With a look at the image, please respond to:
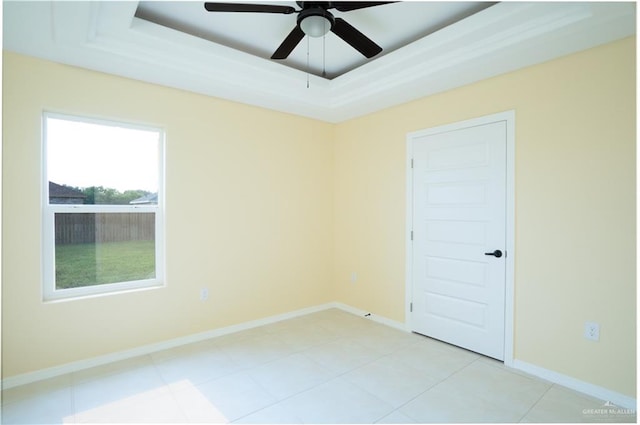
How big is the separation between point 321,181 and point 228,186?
131cm

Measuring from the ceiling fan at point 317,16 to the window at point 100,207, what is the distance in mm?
1578

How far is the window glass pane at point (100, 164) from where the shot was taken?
270cm

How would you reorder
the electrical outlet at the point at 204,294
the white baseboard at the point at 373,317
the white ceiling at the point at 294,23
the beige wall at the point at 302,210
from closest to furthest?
the beige wall at the point at 302,210
the white ceiling at the point at 294,23
the electrical outlet at the point at 204,294
the white baseboard at the point at 373,317

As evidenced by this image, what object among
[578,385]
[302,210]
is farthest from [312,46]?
[578,385]

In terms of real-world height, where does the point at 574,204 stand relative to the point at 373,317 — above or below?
above

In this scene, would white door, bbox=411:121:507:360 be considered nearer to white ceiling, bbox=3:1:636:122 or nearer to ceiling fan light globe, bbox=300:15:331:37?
white ceiling, bbox=3:1:636:122

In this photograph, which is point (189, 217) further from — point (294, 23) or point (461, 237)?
point (461, 237)

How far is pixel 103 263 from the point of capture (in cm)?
290

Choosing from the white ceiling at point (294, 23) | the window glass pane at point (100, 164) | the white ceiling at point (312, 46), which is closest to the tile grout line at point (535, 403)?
the white ceiling at point (312, 46)

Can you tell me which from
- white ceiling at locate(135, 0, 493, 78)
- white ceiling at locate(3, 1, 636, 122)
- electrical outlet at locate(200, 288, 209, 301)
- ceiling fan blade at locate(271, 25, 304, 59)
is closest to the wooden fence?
electrical outlet at locate(200, 288, 209, 301)

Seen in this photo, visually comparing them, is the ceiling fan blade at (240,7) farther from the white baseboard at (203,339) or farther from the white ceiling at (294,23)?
the white baseboard at (203,339)

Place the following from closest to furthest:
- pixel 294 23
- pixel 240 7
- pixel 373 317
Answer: pixel 240 7 → pixel 294 23 → pixel 373 317

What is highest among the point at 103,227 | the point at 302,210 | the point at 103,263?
the point at 302,210

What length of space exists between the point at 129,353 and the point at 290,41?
9.56 feet
